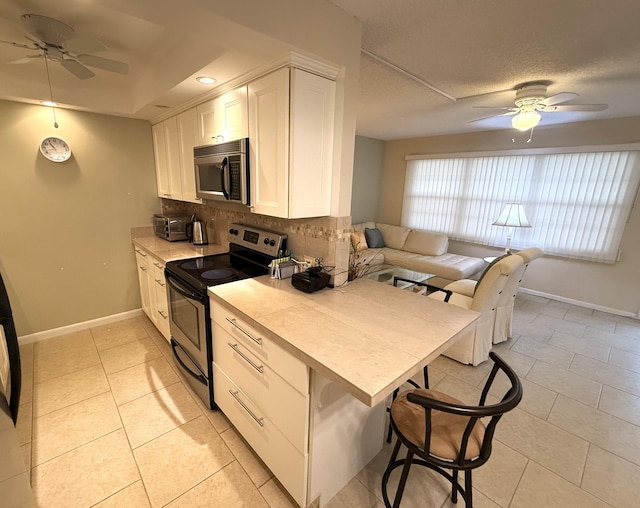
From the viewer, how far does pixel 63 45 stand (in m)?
1.60

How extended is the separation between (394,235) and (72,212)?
15.4 feet

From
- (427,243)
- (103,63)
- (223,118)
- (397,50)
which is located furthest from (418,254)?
(103,63)

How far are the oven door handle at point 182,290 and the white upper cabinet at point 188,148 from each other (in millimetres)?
785

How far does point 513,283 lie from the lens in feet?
9.37

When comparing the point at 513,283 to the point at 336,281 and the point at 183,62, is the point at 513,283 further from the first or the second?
the point at 183,62

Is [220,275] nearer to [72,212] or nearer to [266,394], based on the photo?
[266,394]

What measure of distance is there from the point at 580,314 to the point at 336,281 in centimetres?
399

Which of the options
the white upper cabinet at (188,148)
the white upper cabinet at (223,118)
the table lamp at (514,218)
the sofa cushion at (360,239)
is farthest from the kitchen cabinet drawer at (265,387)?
the table lamp at (514,218)

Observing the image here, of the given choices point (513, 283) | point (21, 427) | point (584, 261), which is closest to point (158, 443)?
point (21, 427)

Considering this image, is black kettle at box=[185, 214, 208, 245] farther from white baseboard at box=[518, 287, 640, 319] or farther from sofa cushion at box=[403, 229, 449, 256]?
white baseboard at box=[518, 287, 640, 319]

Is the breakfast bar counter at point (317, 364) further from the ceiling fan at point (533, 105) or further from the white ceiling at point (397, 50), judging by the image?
the ceiling fan at point (533, 105)

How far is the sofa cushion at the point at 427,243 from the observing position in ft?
16.2

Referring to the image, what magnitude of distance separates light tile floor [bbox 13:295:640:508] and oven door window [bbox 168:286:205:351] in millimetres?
527

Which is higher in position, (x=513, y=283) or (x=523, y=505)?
(x=513, y=283)
